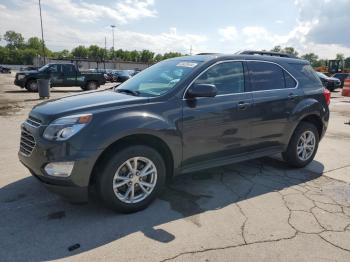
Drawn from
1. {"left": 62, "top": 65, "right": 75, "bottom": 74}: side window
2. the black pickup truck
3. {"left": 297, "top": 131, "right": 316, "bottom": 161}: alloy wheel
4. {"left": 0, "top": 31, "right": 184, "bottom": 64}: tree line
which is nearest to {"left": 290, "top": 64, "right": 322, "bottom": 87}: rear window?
{"left": 297, "top": 131, "right": 316, "bottom": 161}: alloy wheel

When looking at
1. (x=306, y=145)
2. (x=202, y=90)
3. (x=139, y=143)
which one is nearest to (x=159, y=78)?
(x=202, y=90)

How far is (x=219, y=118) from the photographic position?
451cm

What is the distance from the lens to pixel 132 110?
392cm

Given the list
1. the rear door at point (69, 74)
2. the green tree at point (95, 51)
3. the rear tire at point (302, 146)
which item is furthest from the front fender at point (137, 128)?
the green tree at point (95, 51)

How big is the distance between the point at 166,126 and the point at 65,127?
112 cm

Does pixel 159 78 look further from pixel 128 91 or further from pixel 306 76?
pixel 306 76

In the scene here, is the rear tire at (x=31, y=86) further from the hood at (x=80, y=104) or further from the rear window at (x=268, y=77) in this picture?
the rear window at (x=268, y=77)

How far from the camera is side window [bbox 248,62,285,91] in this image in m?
5.05

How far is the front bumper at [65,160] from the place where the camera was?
139 inches

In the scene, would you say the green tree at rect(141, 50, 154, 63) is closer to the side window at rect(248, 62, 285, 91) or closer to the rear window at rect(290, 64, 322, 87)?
the rear window at rect(290, 64, 322, 87)

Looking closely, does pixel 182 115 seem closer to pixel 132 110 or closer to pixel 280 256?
pixel 132 110

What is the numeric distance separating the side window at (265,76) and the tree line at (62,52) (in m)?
120

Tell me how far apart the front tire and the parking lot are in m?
0.16

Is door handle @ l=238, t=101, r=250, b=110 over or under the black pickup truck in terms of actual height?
over
